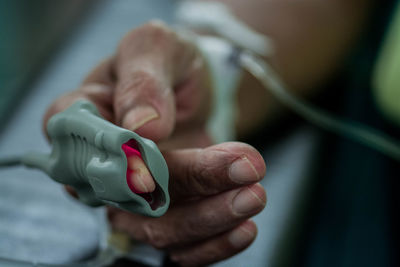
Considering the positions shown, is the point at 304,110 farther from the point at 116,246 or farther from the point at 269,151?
the point at 116,246

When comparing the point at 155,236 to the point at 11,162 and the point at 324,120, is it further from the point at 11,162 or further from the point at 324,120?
the point at 324,120

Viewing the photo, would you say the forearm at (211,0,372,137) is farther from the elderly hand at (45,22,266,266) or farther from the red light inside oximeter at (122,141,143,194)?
the red light inside oximeter at (122,141,143,194)

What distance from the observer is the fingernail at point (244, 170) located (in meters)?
0.34

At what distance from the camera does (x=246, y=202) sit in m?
0.36

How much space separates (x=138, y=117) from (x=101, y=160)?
0.33 feet

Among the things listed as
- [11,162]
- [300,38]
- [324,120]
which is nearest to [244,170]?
[11,162]

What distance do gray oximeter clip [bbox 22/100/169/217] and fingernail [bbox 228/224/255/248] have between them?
0.12 metres

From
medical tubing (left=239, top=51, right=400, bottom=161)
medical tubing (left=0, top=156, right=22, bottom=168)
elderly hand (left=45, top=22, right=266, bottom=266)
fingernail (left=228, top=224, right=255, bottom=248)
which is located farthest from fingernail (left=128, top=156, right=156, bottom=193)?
medical tubing (left=239, top=51, right=400, bottom=161)

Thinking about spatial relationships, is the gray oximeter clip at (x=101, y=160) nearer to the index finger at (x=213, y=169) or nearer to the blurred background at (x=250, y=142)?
the index finger at (x=213, y=169)

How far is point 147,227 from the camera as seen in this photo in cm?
47

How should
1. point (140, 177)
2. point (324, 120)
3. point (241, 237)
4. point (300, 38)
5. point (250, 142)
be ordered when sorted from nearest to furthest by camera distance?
point (140, 177)
point (241, 237)
point (250, 142)
point (324, 120)
point (300, 38)

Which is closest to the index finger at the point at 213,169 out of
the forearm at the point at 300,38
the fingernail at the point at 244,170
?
the fingernail at the point at 244,170

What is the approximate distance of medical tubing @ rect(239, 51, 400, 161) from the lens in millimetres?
793

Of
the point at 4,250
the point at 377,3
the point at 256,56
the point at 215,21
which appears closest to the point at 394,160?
the point at 256,56
